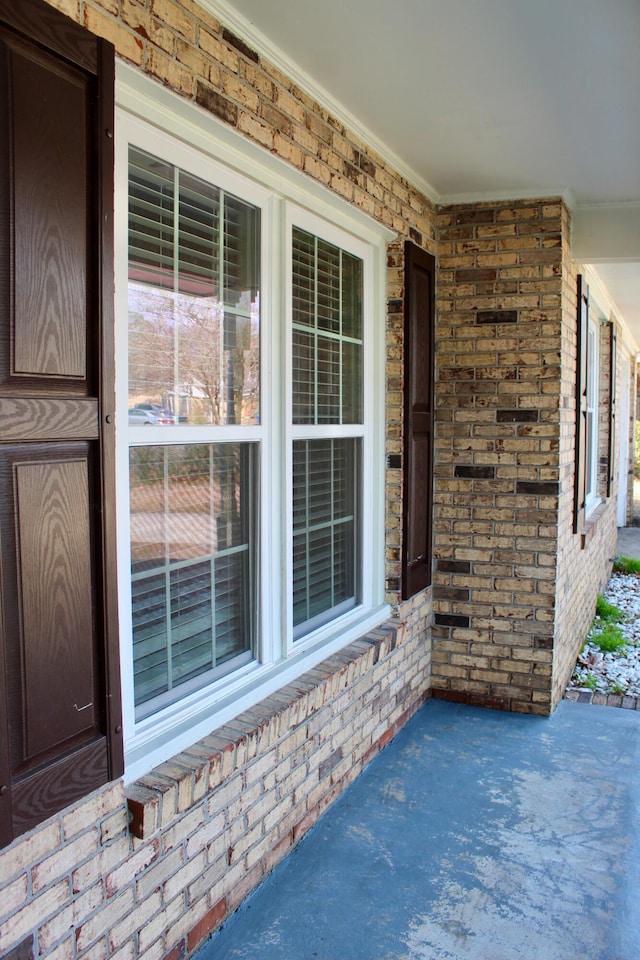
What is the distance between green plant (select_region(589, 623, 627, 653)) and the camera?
517 centimetres

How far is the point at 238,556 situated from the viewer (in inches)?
97.6

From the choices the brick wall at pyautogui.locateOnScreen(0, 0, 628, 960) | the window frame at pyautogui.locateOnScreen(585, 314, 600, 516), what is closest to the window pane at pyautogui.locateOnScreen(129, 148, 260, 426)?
the brick wall at pyautogui.locateOnScreen(0, 0, 628, 960)

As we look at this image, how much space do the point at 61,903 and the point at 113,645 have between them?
0.58 m

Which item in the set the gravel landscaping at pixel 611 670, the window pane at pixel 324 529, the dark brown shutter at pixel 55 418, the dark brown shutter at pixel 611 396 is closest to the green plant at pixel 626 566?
the dark brown shutter at pixel 611 396

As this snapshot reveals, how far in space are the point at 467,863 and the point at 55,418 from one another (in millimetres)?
2217

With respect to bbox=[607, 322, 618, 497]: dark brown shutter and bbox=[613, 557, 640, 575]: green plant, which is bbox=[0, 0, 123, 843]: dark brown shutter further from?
bbox=[613, 557, 640, 575]: green plant

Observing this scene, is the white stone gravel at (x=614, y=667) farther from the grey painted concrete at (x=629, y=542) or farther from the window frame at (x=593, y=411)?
the grey painted concrete at (x=629, y=542)

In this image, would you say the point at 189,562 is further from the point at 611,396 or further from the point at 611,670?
the point at 611,396

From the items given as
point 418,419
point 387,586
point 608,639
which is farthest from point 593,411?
point 387,586

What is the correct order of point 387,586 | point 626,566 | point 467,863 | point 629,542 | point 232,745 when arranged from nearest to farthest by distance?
1. point 232,745
2. point 467,863
3. point 387,586
4. point 626,566
5. point 629,542

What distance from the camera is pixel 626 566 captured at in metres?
7.96

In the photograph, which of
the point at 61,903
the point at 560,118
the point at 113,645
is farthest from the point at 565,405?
the point at 61,903

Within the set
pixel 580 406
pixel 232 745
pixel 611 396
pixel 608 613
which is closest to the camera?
pixel 232 745

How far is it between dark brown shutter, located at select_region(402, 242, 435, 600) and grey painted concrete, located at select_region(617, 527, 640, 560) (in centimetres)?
584
